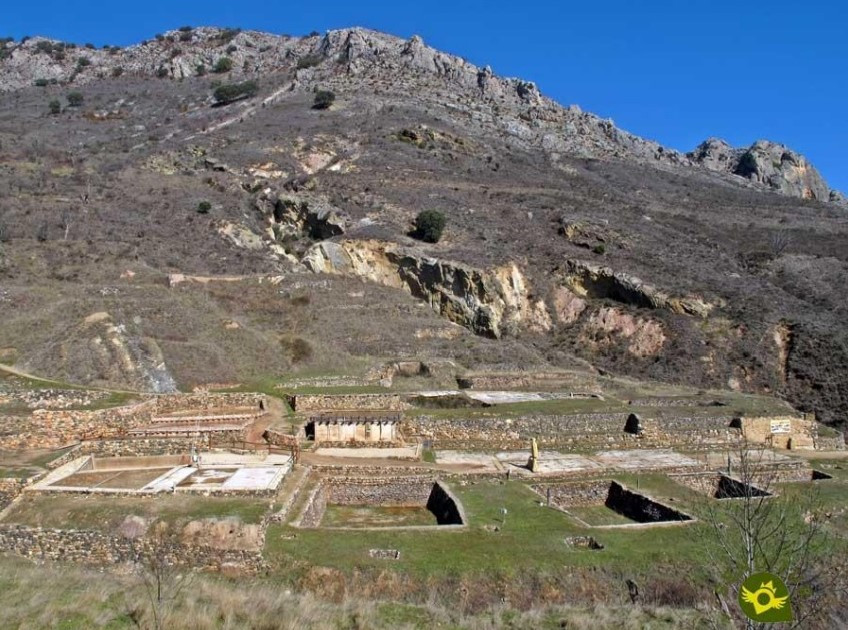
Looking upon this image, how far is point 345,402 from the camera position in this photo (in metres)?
25.1

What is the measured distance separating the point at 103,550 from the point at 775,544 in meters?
14.5

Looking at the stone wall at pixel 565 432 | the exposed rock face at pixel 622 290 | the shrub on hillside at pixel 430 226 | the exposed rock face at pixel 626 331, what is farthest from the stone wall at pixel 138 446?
the exposed rock face at pixel 622 290

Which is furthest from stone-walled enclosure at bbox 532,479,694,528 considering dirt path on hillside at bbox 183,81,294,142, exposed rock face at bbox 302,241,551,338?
dirt path on hillside at bbox 183,81,294,142

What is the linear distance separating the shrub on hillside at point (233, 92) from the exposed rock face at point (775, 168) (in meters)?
79.7

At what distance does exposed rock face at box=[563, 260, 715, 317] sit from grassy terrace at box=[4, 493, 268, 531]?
112 ft

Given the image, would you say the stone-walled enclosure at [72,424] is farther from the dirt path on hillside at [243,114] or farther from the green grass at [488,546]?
the dirt path on hillside at [243,114]

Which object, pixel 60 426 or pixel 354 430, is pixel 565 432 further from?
pixel 60 426

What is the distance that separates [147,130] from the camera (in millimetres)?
77688

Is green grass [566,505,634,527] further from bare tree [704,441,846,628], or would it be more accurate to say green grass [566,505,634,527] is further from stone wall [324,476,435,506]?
stone wall [324,476,435,506]

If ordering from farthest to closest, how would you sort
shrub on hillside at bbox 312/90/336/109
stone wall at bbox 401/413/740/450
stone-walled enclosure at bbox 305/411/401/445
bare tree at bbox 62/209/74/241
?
1. shrub on hillside at bbox 312/90/336/109
2. bare tree at bbox 62/209/74/241
3. stone wall at bbox 401/413/740/450
4. stone-walled enclosure at bbox 305/411/401/445

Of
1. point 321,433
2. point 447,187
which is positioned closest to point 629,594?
point 321,433

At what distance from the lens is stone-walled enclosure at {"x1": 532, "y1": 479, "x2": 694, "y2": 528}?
1720 cm

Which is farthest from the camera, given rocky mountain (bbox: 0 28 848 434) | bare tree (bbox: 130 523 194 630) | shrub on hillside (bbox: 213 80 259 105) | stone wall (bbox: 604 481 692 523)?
shrub on hillside (bbox: 213 80 259 105)

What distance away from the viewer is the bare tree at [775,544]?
25.4 feet
